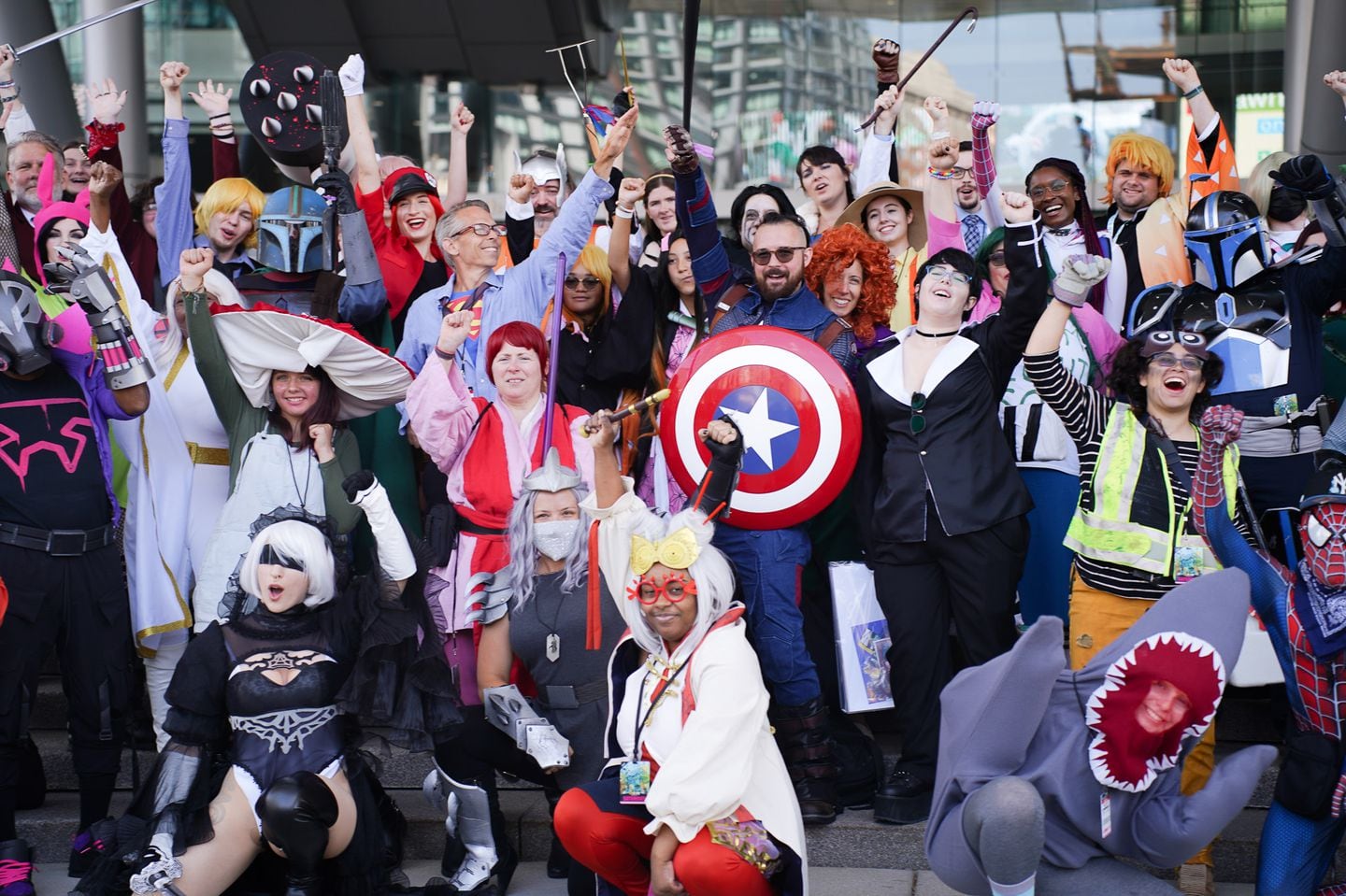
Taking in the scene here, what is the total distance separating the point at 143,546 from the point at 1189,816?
3.41 metres

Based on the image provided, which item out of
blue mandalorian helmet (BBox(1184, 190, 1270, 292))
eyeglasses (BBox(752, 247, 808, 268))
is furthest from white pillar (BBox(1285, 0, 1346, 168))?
eyeglasses (BBox(752, 247, 808, 268))

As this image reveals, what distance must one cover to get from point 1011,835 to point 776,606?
1.39 metres

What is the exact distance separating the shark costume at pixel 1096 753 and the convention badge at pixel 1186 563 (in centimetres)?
58

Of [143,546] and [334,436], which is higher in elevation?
[334,436]

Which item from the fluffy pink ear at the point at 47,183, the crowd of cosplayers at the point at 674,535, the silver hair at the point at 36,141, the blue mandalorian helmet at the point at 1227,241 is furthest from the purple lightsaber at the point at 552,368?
the silver hair at the point at 36,141

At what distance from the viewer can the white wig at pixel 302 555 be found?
16.1 feet

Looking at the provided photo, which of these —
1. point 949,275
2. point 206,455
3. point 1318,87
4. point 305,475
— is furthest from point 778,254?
point 1318,87

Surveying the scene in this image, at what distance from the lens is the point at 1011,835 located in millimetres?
4031

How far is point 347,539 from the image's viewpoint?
533cm

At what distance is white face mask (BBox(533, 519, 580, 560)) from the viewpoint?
5188 millimetres

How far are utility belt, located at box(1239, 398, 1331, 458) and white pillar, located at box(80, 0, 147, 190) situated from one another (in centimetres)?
861

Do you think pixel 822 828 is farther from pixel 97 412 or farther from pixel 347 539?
pixel 97 412

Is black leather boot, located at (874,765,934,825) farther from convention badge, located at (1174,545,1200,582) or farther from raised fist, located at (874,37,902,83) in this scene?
raised fist, located at (874,37,902,83)

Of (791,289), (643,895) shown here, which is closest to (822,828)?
(643,895)
